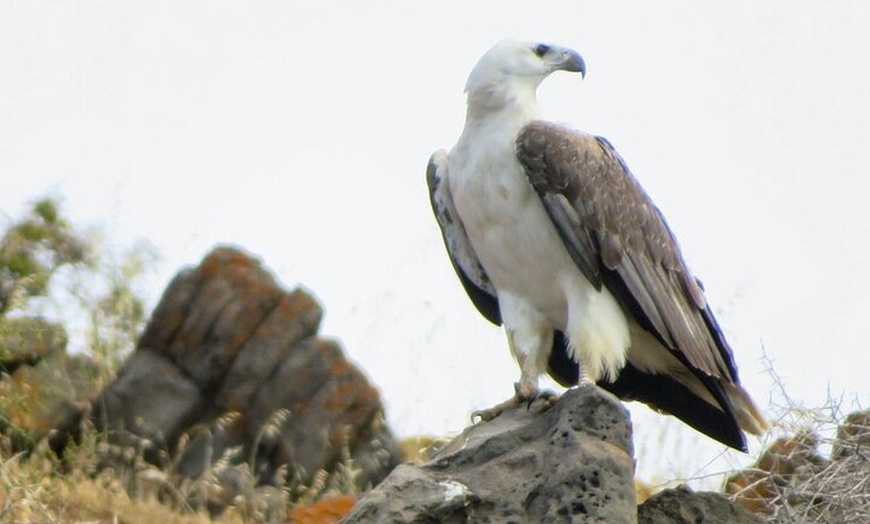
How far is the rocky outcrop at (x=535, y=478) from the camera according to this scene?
7.19m

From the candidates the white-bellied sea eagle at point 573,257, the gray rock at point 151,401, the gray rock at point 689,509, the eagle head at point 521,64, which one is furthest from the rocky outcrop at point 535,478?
the gray rock at point 151,401

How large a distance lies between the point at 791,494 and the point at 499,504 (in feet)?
4.84

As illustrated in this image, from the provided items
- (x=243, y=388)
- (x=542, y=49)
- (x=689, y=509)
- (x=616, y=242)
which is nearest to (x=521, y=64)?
(x=542, y=49)

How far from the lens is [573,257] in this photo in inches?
352

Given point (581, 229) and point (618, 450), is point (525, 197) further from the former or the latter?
point (618, 450)

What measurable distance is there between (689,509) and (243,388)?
18.3 feet

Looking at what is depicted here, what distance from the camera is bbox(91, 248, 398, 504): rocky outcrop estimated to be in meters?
12.5

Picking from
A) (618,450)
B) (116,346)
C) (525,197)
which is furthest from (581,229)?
(116,346)

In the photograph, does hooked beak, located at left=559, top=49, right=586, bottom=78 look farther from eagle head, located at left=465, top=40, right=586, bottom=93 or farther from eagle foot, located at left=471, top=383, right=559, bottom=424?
eagle foot, located at left=471, top=383, right=559, bottom=424

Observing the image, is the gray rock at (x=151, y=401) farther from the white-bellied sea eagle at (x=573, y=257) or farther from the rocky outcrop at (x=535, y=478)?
the rocky outcrop at (x=535, y=478)

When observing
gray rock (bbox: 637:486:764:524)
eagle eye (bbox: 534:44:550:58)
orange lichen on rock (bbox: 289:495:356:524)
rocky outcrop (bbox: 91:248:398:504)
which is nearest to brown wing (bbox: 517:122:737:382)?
eagle eye (bbox: 534:44:550:58)

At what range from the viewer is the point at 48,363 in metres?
12.8

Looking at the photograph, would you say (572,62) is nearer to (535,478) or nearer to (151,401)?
(535,478)

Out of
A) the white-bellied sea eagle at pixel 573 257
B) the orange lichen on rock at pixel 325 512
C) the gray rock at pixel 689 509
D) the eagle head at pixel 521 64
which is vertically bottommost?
the orange lichen on rock at pixel 325 512
